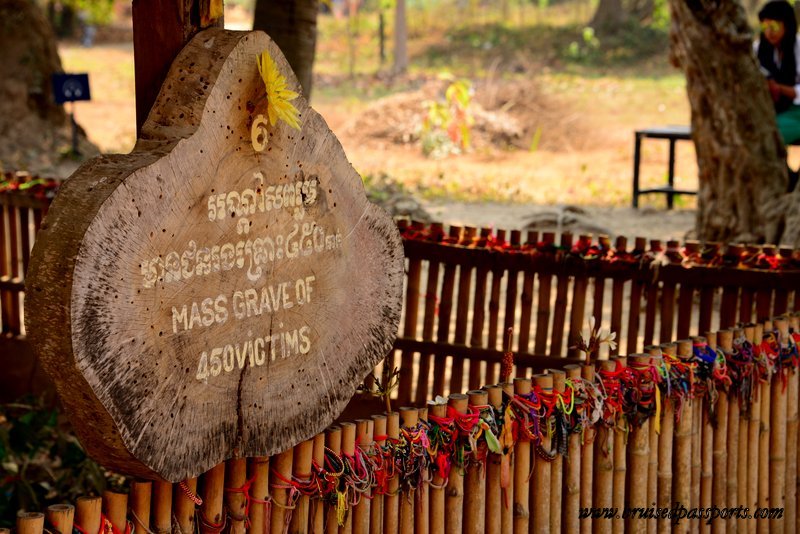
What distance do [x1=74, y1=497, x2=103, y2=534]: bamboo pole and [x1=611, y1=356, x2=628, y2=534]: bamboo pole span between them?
1943 mm

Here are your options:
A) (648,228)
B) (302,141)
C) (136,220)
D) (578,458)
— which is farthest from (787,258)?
(648,228)

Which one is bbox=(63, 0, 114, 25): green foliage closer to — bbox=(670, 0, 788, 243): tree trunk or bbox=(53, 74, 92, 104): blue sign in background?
bbox=(53, 74, 92, 104): blue sign in background

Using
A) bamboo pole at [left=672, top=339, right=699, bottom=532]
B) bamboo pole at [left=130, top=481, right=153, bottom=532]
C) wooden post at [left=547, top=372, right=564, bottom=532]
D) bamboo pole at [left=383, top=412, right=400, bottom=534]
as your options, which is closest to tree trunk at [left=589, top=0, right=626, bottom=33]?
bamboo pole at [left=672, top=339, right=699, bottom=532]

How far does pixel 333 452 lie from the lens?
3307 mm

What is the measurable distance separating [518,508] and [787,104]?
22.9 ft

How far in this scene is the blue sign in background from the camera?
40.2 feet

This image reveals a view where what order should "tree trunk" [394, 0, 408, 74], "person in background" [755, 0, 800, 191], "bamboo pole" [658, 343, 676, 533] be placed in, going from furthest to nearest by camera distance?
"tree trunk" [394, 0, 408, 74], "person in background" [755, 0, 800, 191], "bamboo pole" [658, 343, 676, 533]

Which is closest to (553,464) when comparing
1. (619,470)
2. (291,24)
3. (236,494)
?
(619,470)

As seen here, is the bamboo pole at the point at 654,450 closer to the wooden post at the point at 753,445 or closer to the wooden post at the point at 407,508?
the wooden post at the point at 753,445

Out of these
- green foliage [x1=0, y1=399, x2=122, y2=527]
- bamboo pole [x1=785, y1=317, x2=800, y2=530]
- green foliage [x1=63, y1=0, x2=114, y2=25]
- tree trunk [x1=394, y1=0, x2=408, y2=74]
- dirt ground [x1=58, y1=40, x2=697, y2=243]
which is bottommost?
green foliage [x1=0, y1=399, x2=122, y2=527]

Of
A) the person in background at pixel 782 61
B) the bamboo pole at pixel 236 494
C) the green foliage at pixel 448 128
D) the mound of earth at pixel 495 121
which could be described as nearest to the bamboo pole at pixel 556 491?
the bamboo pole at pixel 236 494

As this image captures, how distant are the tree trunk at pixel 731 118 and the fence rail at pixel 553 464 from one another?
13.8 ft

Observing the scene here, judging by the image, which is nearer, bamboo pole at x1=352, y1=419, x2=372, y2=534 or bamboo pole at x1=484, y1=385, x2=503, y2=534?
bamboo pole at x1=352, y1=419, x2=372, y2=534

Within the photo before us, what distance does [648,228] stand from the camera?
37.2ft
